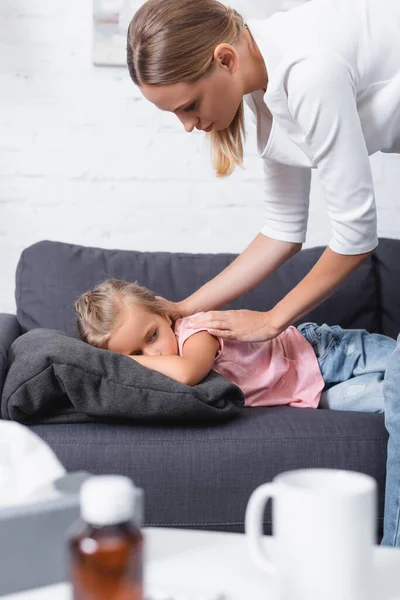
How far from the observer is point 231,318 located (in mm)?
1697

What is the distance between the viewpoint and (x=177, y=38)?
1.38 metres

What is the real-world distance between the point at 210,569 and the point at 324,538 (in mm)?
193

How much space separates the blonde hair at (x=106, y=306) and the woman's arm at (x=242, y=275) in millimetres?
118

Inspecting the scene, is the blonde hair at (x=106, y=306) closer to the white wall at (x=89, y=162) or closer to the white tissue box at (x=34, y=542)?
the white wall at (x=89, y=162)

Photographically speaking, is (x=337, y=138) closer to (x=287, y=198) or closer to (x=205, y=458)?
(x=287, y=198)

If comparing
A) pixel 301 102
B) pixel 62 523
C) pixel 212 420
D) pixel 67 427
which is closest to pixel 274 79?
pixel 301 102

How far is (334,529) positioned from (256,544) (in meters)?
0.09

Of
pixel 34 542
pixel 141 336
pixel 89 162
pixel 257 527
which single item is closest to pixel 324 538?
pixel 257 527

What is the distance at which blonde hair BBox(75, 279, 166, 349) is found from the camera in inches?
68.9

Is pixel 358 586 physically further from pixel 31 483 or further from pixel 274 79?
pixel 274 79

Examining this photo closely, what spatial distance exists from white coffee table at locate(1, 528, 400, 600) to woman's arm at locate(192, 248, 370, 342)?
860 millimetres

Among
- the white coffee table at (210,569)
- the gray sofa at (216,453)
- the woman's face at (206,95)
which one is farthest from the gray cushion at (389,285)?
the white coffee table at (210,569)

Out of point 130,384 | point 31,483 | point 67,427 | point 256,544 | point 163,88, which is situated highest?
point 163,88

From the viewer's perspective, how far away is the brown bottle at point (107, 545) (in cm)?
55
